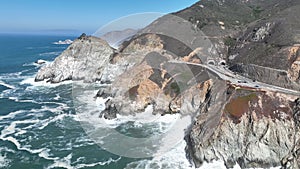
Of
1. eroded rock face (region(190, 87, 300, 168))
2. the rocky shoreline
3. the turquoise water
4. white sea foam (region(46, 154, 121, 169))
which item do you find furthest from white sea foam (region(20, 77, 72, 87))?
eroded rock face (region(190, 87, 300, 168))

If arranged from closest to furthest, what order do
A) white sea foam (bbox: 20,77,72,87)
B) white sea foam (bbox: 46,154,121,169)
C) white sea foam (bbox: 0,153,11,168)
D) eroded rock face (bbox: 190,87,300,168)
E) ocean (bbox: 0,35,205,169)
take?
eroded rock face (bbox: 190,87,300,168)
white sea foam (bbox: 46,154,121,169)
white sea foam (bbox: 0,153,11,168)
ocean (bbox: 0,35,205,169)
white sea foam (bbox: 20,77,72,87)

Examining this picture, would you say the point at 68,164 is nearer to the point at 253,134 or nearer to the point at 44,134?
the point at 44,134

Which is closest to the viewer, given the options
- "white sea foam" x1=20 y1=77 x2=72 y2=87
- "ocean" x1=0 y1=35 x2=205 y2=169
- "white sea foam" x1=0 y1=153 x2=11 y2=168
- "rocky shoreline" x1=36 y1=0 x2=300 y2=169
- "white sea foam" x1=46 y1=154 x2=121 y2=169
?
"rocky shoreline" x1=36 y1=0 x2=300 y2=169

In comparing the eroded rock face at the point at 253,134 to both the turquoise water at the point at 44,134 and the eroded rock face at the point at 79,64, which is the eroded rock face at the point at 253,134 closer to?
the turquoise water at the point at 44,134

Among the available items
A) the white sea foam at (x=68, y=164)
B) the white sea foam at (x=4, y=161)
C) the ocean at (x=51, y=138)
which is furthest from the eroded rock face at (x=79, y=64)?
the white sea foam at (x=68, y=164)

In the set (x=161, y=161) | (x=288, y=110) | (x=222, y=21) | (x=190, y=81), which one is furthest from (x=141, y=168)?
(x=222, y=21)

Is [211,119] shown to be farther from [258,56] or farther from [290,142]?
[258,56]

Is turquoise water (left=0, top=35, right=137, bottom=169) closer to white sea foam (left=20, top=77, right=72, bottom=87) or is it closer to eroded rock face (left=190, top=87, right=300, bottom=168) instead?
white sea foam (left=20, top=77, right=72, bottom=87)
